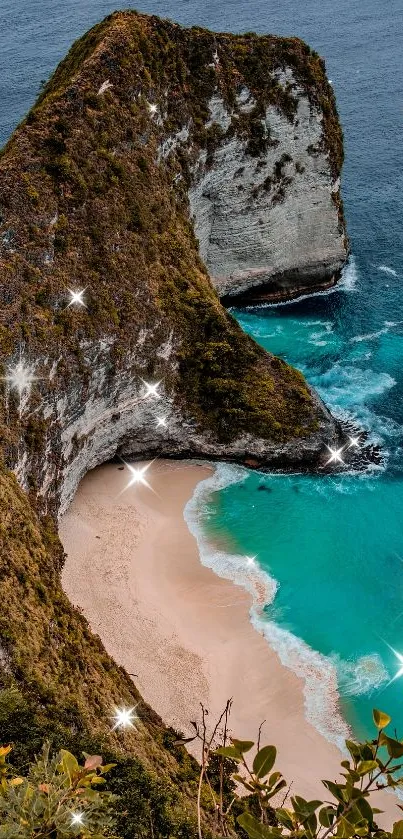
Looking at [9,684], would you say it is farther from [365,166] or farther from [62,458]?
[365,166]

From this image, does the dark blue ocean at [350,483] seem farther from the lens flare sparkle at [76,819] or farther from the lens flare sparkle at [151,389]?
the lens flare sparkle at [76,819]

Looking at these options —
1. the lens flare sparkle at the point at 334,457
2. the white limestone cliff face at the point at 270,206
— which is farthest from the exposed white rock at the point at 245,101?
the lens flare sparkle at the point at 334,457

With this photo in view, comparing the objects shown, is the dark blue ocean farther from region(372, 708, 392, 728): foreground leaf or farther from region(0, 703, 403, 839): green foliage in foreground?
region(372, 708, 392, 728): foreground leaf

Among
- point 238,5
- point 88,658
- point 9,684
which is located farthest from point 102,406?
point 238,5

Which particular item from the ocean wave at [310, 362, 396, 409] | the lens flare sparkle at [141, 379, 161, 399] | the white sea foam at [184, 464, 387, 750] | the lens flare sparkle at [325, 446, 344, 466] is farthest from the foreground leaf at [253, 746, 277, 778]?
the ocean wave at [310, 362, 396, 409]

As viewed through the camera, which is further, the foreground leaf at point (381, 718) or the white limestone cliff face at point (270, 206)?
the white limestone cliff face at point (270, 206)
